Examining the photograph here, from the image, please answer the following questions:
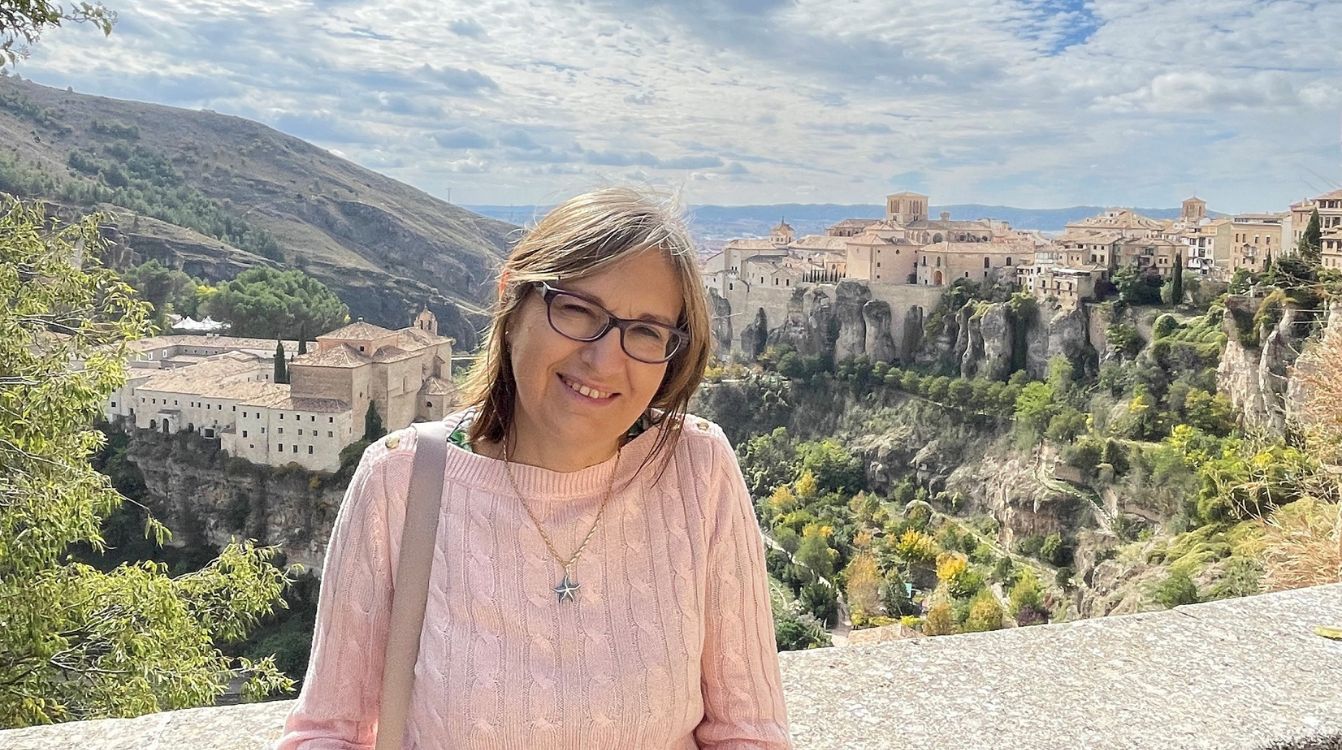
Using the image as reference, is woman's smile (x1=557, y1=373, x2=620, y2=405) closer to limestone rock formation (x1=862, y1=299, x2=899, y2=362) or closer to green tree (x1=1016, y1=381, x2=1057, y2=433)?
green tree (x1=1016, y1=381, x2=1057, y2=433)

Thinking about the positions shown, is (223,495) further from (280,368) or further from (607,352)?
(607,352)

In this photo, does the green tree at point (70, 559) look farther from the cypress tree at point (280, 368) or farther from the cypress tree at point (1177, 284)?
the cypress tree at point (1177, 284)

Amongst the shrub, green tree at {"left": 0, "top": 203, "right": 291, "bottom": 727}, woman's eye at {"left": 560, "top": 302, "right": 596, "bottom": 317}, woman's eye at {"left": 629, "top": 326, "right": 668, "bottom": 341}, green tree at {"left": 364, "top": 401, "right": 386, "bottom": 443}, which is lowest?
green tree at {"left": 364, "top": 401, "right": 386, "bottom": 443}

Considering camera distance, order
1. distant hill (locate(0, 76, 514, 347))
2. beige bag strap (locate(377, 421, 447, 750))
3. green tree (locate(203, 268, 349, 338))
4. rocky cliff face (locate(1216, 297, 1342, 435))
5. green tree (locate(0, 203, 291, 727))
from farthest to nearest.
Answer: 1. distant hill (locate(0, 76, 514, 347))
2. green tree (locate(203, 268, 349, 338))
3. rocky cliff face (locate(1216, 297, 1342, 435))
4. green tree (locate(0, 203, 291, 727))
5. beige bag strap (locate(377, 421, 447, 750))

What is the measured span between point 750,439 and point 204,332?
16.1 metres

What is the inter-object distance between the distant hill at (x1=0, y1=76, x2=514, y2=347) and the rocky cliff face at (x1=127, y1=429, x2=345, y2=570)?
875 cm

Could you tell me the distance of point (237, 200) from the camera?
51125 mm

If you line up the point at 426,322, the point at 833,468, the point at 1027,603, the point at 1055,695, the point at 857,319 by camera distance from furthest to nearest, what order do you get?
the point at 857,319 → the point at 426,322 → the point at 833,468 → the point at 1027,603 → the point at 1055,695

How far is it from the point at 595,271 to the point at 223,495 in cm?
2250

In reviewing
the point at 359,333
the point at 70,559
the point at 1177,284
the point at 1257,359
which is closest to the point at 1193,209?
the point at 1177,284

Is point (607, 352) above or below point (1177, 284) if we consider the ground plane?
below

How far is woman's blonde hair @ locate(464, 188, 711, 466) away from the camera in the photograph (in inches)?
30.1

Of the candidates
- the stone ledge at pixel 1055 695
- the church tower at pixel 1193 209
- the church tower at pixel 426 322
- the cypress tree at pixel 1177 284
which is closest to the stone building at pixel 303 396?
the church tower at pixel 426 322

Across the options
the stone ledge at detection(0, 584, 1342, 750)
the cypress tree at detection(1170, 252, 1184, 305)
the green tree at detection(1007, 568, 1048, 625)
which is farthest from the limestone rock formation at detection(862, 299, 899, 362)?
the stone ledge at detection(0, 584, 1342, 750)
